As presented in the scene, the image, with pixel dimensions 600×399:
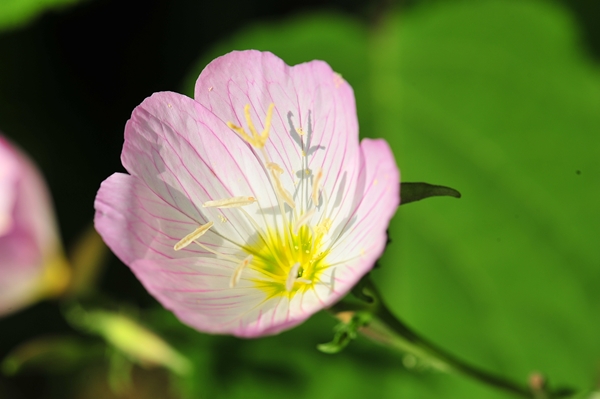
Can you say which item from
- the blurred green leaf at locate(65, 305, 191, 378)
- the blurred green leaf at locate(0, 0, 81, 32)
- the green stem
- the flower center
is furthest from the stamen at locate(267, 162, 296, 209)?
the blurred green leaf at locate(0, 0, 81, 32)

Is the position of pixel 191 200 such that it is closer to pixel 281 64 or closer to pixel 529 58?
pixel 281 64

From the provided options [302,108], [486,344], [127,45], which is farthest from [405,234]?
[127,45]

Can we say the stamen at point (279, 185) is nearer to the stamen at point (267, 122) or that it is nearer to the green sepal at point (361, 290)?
the stamen at point (267, 122)

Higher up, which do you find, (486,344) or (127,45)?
(127,45)

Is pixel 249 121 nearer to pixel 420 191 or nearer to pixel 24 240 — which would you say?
pixel 420 191

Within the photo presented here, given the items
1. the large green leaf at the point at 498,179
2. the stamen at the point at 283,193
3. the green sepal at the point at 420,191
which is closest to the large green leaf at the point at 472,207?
the large green leaf at the point at 498,179

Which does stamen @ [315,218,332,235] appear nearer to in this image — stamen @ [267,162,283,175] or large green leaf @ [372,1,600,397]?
stamen @ [267,162,283,175]

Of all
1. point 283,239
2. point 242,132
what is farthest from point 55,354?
point 242,132
